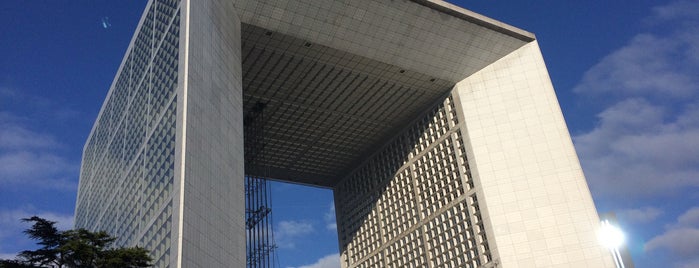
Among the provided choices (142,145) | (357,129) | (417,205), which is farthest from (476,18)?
(142,145)

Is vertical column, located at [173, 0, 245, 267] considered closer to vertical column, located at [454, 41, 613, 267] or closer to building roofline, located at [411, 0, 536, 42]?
building roofline, located at [411, 0, 536, 42]

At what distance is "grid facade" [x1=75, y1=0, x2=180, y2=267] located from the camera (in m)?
27.6

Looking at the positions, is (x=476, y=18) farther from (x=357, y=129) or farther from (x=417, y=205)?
(x=417, y=205)

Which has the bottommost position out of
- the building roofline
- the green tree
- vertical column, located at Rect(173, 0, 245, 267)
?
the green tree

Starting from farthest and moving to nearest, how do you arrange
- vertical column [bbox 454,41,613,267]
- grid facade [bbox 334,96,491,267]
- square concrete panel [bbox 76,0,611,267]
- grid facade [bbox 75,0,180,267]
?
grid facade [bbox 334,96,491,267], vertical column [bbox 454,41,613,267], square concrete panel [bbox 76,0,611,267], grid facade [bbox 75,0,180,267]

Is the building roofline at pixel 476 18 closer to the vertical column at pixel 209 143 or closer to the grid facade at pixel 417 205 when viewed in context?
the grid facade at pixel 417 205

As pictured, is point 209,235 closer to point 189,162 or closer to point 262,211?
point 189,162

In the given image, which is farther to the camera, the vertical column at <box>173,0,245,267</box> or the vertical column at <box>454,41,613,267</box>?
the vertical column at <box>454,41,613,267</box>

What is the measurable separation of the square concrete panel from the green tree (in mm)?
3327

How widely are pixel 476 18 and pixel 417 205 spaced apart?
14321 mm

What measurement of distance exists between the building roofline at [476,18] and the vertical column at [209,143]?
12.0 meters

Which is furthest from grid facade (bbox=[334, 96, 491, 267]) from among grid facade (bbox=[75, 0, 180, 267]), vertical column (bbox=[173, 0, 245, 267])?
grid facade (bbox=[75, 0, 180, 267])

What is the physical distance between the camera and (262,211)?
42375 mm

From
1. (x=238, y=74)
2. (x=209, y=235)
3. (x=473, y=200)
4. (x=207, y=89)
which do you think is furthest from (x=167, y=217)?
(x=473, y=200)
